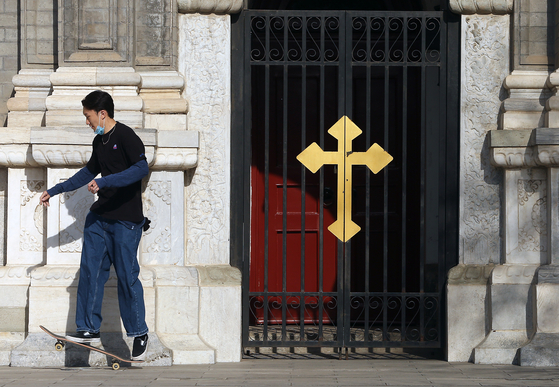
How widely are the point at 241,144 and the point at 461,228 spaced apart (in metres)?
1.89

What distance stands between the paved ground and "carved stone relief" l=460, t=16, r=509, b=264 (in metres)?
0.99

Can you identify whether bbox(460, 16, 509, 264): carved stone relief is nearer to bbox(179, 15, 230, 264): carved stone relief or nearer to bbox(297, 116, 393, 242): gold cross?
bbox(297, 116, 393, 242): gold cross

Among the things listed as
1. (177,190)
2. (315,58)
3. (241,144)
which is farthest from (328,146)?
(177,190)

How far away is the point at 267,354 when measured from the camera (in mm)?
6219

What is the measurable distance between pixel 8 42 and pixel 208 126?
6.17ft

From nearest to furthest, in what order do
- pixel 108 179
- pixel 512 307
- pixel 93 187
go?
1. pixel 93 187
2. pixel 108 179
3. pixel 512 307

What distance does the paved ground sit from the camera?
4840 mm

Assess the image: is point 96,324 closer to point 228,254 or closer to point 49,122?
point 228,254

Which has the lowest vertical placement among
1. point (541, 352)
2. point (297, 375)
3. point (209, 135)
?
point (297, 375)

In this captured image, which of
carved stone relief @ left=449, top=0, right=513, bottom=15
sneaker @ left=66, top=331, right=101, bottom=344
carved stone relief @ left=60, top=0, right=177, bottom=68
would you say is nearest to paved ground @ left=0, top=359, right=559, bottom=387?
sneaker @ left=66, top=331, right=101, bottom=344

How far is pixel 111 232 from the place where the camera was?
5156 mm

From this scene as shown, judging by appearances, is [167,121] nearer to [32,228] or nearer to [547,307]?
[32,228]

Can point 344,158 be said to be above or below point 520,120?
below

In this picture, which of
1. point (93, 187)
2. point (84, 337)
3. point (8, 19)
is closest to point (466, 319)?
point (84, 337)
